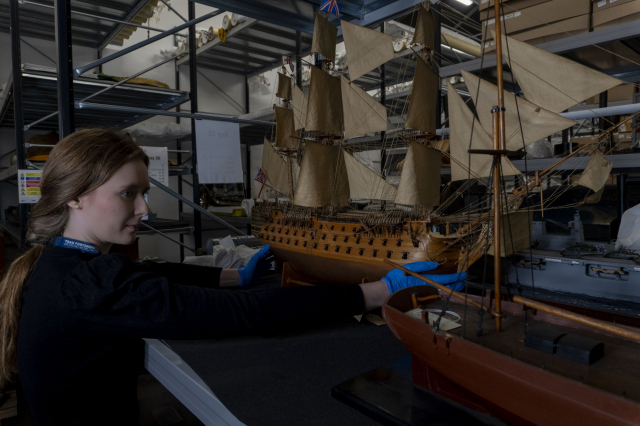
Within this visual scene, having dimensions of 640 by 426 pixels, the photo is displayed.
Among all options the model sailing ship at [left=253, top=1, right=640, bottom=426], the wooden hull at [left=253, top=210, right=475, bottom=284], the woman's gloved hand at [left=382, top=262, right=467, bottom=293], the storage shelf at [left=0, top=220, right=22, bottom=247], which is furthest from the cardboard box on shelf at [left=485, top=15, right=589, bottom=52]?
the storage shelf at [left=0, top=220, right=22, bottom=247]

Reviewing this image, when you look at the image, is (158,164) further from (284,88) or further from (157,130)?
(157,130)

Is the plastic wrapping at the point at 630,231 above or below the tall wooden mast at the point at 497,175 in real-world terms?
below

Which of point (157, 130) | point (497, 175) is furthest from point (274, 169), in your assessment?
point (497, 175)

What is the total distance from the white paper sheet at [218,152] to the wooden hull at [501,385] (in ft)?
6.75

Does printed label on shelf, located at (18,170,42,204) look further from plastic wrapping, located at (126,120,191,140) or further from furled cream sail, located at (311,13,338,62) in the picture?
plastic wrapping, located at (126,120,191,140)

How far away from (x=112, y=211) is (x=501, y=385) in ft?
3.03

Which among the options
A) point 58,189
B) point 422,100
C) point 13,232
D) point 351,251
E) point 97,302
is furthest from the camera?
point 13,232

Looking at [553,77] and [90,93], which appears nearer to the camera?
[553,77]

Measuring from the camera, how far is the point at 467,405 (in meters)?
0.72

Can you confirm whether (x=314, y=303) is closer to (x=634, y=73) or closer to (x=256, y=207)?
(x=256, y=207)

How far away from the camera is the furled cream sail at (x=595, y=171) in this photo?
5.42 ft

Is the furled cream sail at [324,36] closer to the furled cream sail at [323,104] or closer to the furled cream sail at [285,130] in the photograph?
the furled cream sail at [323,104]

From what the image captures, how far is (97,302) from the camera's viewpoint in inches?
32.4

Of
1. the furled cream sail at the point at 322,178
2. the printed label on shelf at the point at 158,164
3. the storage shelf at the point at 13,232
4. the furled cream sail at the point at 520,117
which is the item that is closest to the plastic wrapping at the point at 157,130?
the storage shelf at the point at 13,232
